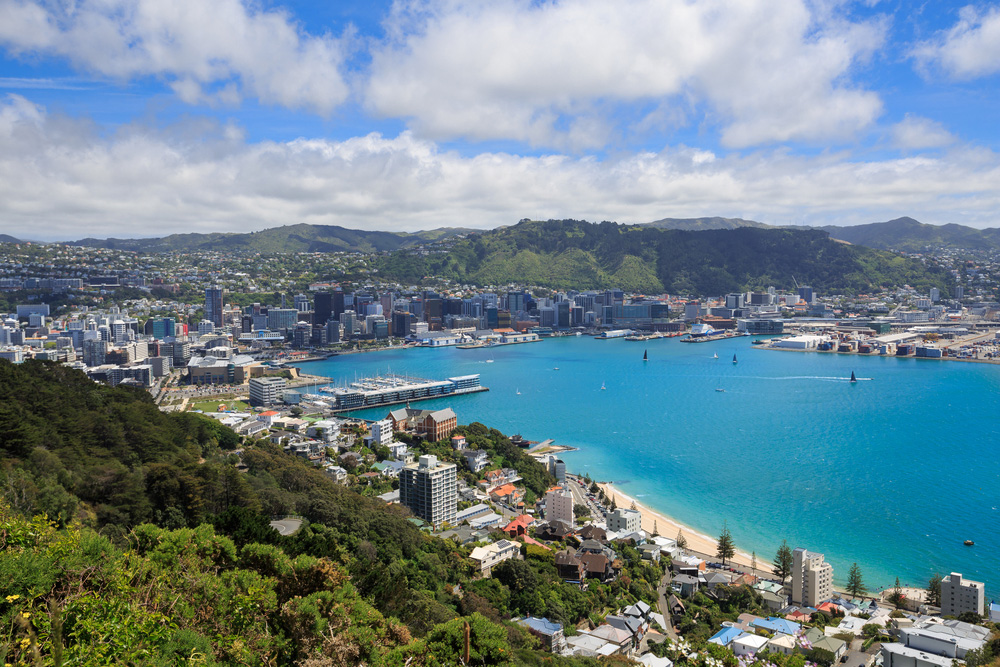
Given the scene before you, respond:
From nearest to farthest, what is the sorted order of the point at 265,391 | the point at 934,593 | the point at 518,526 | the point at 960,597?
1. the point at 960,597
2. the point at 934,593
3. the point at 518,526
4. the point at 265,391

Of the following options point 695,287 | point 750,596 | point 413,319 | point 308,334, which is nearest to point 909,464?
point 750,596

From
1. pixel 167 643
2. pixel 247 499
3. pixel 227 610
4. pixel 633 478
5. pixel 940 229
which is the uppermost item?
pixel 940 229

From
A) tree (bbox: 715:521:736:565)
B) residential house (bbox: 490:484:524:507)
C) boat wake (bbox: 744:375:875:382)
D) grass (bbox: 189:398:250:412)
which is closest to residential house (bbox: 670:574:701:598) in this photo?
tree (bbox: 715:521:736:565)

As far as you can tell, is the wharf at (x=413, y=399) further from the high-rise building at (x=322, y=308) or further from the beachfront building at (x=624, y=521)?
the high-rise building at (x=322, y=308)

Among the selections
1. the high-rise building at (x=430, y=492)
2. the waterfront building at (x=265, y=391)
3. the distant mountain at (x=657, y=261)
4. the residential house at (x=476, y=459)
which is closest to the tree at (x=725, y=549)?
the high-rise building at (x=430, y=492)

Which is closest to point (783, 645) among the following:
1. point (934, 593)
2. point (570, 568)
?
point (570, 568)

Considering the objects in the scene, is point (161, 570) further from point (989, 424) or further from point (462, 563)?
point (989, 424)

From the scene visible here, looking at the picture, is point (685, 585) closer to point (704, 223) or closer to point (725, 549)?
point (725, 549)
